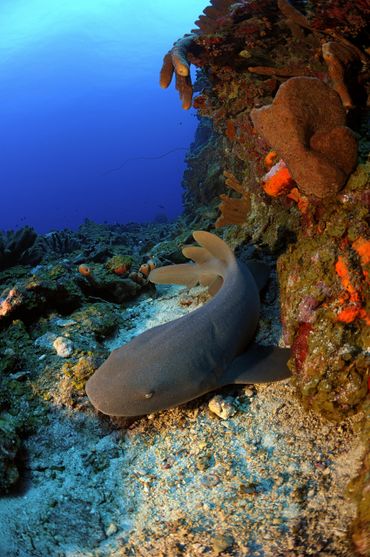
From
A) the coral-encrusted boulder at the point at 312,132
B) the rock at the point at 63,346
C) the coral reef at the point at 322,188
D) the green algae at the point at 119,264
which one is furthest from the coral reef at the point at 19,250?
the coral-encrusted boulder at the point at 312,132

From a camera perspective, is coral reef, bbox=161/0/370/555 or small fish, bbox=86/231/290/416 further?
small fish, bbox=86/231/290/416

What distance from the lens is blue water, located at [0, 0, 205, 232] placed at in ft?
349

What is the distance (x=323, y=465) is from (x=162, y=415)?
147 cm

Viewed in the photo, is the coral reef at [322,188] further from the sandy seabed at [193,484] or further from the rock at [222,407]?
the rock at [222,407]

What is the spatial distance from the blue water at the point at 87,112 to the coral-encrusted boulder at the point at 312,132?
8478 cm

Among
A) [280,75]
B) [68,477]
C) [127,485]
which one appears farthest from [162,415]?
[280,75]

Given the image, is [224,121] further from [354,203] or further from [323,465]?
[323,465]

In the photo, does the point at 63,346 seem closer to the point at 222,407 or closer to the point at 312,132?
the point at 222,407

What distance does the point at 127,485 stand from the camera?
3.03 meters

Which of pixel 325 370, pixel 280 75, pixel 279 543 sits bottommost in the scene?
pixel 279 543

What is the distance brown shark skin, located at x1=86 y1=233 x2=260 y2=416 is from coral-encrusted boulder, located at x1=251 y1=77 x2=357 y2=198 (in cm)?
148

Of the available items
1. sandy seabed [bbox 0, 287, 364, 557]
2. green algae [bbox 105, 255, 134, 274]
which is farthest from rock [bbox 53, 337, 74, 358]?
green algae [bbox 105, 255, 134, 274]

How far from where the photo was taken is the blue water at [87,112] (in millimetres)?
106312

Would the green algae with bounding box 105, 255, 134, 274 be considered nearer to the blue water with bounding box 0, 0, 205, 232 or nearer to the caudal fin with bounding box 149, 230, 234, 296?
the caudal fin with bounding box 149, 230, 234, 296
